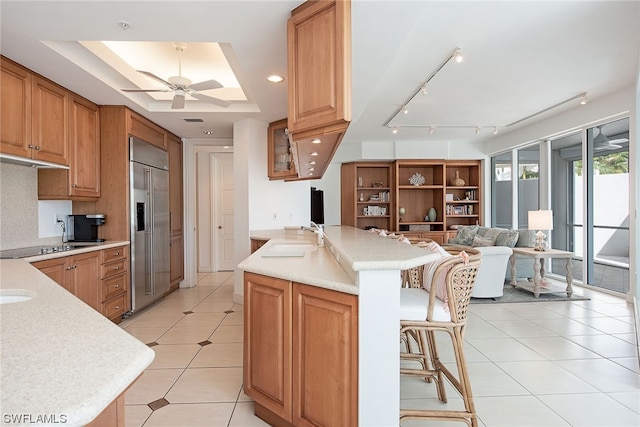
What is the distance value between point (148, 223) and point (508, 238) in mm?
5282

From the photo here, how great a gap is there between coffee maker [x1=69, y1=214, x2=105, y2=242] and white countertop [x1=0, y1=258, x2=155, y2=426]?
2990 millimetres

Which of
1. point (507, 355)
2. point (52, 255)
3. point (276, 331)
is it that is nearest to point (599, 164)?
point (507, 355)

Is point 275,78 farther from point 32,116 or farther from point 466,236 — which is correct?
point 466,236

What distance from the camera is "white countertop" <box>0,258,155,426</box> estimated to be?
0.57 metres

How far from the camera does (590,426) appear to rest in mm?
1914

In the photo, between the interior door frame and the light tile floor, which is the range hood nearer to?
the light tile floor

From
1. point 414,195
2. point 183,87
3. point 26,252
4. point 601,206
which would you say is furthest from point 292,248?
point 414,195

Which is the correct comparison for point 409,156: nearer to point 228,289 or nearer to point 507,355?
point 228,289

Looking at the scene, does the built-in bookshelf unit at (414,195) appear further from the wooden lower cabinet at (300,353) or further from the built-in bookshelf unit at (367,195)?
the wooden lower cabinet at (300,353)

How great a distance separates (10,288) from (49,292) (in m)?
0.25

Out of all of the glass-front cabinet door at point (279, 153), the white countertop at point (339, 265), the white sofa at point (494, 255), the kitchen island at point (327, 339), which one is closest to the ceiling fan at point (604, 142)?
the white sofa at point (494, 255)

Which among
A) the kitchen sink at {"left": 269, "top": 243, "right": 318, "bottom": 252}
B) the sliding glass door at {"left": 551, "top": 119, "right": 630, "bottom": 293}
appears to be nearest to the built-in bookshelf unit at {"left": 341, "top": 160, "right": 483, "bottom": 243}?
the sliding glass door at {"left": 551, "top": 119, "right": 630, "bottom": 293}

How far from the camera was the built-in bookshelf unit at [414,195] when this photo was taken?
7.76 m

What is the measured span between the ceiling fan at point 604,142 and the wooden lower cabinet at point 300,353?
5651mm
